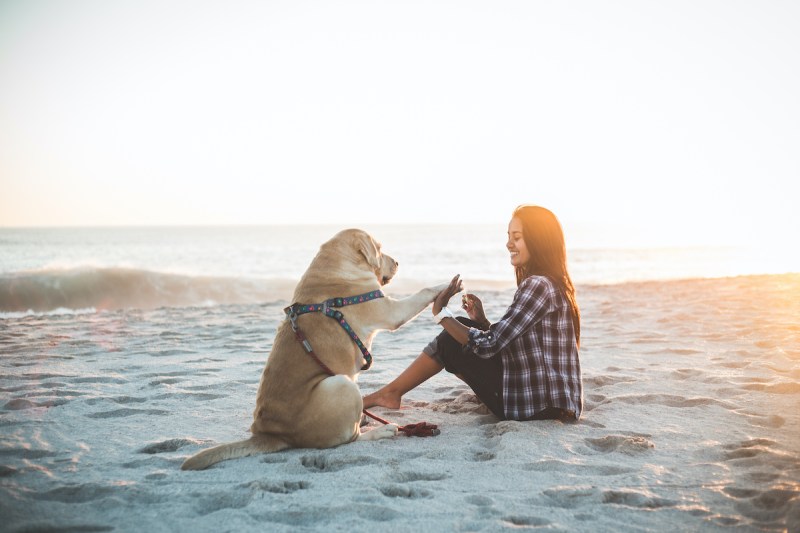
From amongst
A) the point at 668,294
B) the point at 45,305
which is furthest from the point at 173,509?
the point at 45,305

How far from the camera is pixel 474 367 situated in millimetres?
4219

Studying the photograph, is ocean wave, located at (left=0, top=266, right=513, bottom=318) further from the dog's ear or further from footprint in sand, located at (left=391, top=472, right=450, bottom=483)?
footprint in sand, located at (left=391, top=472, right=450, bottom=483)

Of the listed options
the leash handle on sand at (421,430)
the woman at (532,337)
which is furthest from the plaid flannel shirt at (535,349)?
the leash handle on sand at (421,430)

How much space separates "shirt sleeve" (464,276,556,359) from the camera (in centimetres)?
376

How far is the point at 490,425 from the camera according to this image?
4.11 meters

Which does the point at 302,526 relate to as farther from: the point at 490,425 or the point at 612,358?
the point at 612,358

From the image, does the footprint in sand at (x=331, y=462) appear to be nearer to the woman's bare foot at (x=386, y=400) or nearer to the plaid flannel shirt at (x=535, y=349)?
the plaid flannel shirt at (x=535, y=349)

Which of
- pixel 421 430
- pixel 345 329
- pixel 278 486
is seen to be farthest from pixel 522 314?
pixel 278 486

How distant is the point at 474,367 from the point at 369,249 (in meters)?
1.20

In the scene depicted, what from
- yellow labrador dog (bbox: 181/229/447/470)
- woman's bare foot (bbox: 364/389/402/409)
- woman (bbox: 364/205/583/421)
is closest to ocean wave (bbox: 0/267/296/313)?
woman's bare foot (bbox: 364/389/402/409)

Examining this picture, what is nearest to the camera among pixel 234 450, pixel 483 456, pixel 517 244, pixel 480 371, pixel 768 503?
pixel 768 503

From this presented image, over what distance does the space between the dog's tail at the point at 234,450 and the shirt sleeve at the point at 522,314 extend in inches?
58.4

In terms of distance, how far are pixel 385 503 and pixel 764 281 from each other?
514 inches

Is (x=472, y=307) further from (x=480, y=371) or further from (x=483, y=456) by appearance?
(x=483, y=456)
